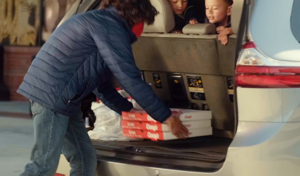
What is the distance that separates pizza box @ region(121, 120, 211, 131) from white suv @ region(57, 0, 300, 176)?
14cm

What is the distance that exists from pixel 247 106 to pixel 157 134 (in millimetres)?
987

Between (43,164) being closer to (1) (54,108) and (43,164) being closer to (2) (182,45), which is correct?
(1) (54,108)

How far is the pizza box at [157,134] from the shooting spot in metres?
3.82

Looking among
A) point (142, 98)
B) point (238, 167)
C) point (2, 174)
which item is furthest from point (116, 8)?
point (2, 174)

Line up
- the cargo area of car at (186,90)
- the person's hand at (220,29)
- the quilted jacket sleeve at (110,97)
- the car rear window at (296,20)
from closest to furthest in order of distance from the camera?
the car rear window at (296,20) → the cargo area of car at (186,90) → the quilted jacket sleeve at (110,97) → the person's hand at (220,29)

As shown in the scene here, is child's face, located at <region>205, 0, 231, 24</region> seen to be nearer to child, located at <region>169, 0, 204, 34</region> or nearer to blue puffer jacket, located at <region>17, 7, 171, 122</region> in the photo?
child, located at <region>169, 0, 204, 34</region>

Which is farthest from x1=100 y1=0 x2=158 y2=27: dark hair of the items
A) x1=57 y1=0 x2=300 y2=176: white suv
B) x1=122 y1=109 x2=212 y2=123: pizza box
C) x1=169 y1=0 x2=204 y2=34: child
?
x1=169 y1=0 x2=204 y2=34: child

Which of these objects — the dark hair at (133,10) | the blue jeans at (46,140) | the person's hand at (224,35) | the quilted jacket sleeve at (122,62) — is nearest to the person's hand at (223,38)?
the person's hand at (224,35)

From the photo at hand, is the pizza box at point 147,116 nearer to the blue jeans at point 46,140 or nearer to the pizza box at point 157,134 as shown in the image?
the pizza box at point 157,134

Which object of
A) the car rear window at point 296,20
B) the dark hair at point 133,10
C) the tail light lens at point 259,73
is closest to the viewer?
the tail light lens at point 259,73

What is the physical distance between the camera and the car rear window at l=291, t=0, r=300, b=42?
3.03m

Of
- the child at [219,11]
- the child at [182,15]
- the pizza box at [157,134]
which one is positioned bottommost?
the pizza box at [157,134]

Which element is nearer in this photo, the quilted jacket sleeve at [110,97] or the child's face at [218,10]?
the quilted jacket sleeve at [110,97]

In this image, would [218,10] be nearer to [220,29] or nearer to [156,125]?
[220,29]
